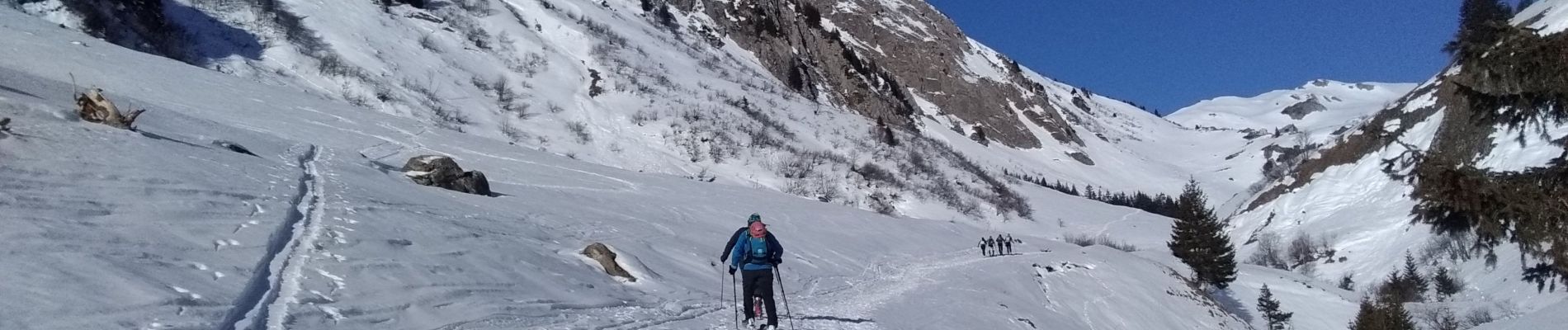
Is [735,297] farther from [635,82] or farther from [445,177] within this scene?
[635,82]

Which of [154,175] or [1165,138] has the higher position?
[1165,138]

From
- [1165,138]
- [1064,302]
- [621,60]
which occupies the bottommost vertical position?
[1064,302]

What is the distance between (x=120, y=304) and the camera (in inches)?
245

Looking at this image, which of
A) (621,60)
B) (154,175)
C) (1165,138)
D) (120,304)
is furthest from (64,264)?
(1165,138)

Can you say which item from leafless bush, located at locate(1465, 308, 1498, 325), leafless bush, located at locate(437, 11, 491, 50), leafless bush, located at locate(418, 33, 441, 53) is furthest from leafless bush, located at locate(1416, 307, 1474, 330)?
leafless bush, located at locate(437, 11, 491, 50)

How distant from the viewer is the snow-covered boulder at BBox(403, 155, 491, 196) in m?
17.8

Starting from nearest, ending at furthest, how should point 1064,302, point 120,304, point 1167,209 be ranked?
point 120,304 → point 1064,302 → point 1167,209

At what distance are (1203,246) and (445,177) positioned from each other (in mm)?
28347

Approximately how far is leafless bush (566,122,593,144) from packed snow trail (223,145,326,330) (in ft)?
84.8

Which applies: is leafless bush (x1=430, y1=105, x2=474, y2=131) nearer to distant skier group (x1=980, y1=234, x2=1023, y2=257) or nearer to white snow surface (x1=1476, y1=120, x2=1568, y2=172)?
distant skier group (x1=980, y1=234, x2=1023, y2=257)

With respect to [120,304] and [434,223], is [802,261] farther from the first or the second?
[120,304]

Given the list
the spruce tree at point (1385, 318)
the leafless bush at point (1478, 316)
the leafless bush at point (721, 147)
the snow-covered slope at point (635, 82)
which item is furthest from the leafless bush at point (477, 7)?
the leafless bush at point (1478, 316)

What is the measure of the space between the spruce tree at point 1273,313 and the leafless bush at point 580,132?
27.2 m

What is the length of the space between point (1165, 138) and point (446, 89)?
461 ft
